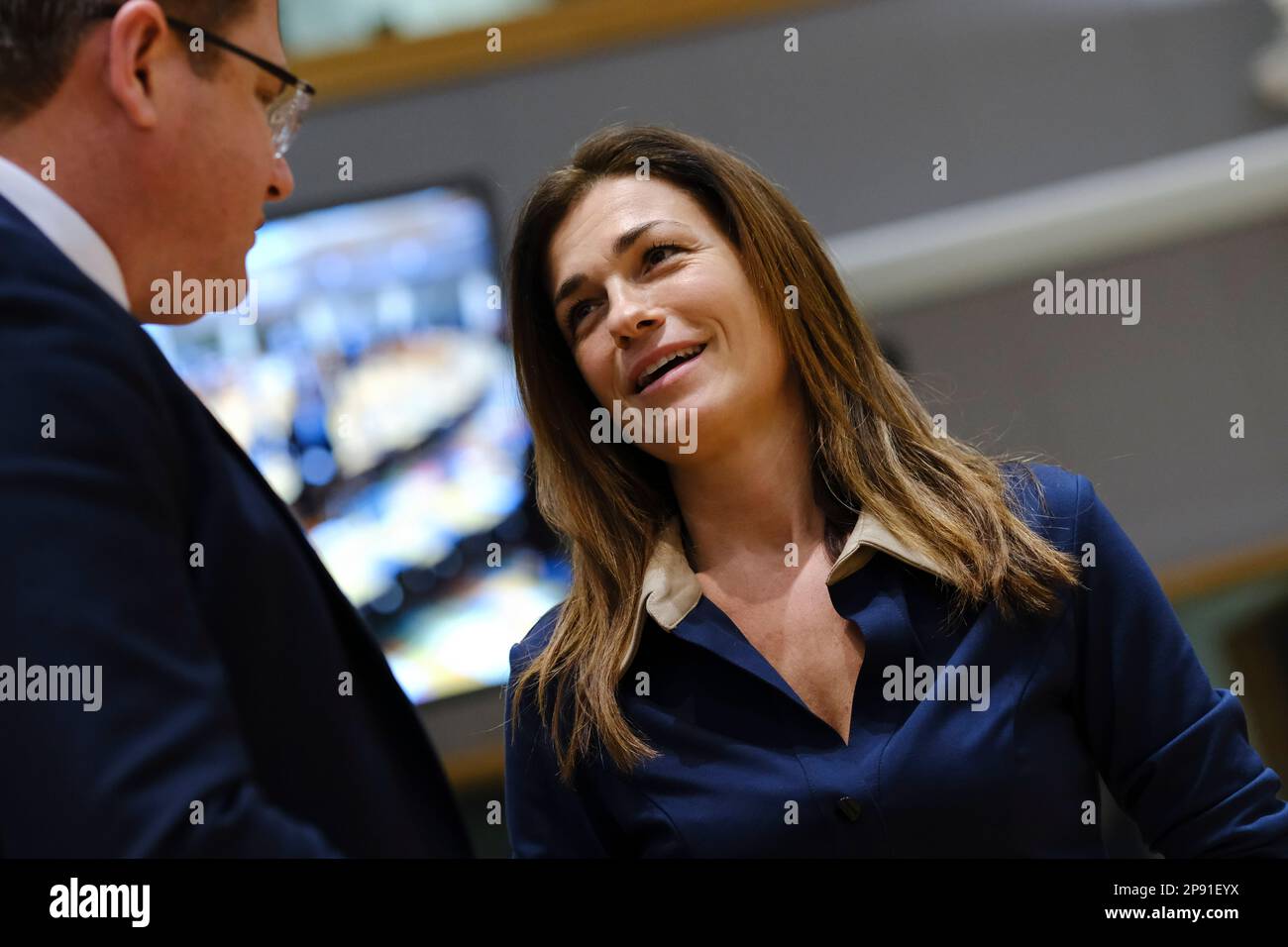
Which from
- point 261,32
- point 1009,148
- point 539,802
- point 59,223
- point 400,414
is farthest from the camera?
point 1009,148

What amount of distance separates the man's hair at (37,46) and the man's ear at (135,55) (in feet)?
0.06

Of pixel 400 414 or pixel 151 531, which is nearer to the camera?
pixel 151 531

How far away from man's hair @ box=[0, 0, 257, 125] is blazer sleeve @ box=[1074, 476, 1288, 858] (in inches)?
40.8

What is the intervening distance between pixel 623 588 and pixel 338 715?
0.61 m

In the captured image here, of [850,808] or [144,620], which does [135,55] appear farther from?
[850,808]

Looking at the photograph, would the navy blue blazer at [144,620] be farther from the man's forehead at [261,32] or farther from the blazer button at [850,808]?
the blazer button at [850,808]

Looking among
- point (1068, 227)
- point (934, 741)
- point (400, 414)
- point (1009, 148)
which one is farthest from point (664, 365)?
point (1009, 148)

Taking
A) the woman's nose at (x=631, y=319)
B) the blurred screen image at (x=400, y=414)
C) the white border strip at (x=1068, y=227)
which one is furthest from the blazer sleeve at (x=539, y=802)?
the white border strip at (x=1068, y=227)

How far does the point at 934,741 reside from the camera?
1.26 m

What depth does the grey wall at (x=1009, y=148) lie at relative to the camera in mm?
2912

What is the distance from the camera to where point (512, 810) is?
1.40 m

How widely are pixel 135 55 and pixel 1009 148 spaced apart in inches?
98.7
